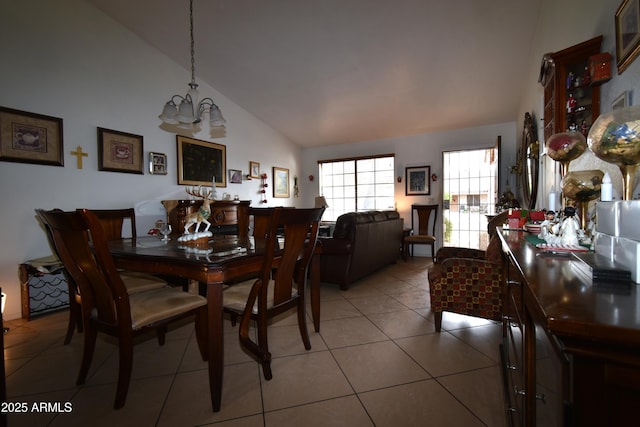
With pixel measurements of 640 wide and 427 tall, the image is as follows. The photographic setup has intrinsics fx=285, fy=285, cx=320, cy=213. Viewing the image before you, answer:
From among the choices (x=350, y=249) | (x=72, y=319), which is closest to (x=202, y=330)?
(x=72, y=319)

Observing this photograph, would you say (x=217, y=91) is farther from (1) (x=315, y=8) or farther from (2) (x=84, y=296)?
(2) (x=84, y=296)

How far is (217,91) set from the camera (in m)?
4.94

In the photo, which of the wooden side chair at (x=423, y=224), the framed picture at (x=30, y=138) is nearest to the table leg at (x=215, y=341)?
the framed picture at (x=30, y=138)

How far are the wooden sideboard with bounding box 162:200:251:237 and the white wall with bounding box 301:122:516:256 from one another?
3111 millimetres

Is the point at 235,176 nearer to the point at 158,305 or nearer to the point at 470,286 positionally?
the point at 158,305

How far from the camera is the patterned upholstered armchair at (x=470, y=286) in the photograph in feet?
Result: 7.11

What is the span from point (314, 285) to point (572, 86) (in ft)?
6.94

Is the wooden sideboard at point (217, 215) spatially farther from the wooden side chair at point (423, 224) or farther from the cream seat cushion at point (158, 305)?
the wooden side chair at point (423, 224)

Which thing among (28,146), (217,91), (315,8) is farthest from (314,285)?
(217,91)

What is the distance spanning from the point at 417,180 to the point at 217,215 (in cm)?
385

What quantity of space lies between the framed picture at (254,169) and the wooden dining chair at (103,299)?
4.09m

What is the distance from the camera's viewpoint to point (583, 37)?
1.71 m

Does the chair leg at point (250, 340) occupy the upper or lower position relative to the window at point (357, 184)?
lower

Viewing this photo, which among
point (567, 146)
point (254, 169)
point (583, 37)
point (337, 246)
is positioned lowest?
point (337, 246)
